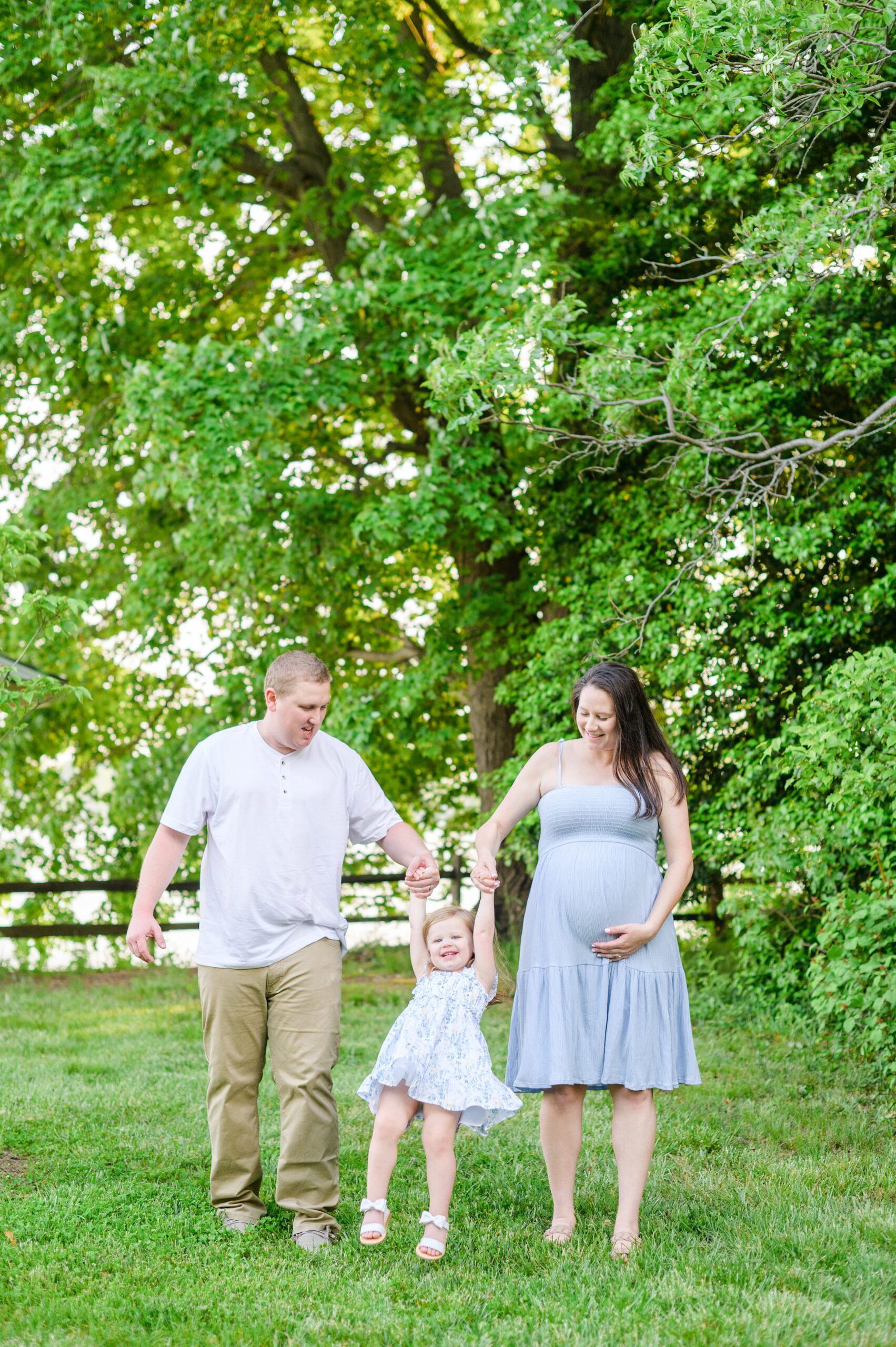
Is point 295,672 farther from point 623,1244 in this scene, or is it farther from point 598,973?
point 623,1244

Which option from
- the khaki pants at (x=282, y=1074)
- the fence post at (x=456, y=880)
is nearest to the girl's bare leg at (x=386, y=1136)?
the khaki pants at (x=282, y=1074)

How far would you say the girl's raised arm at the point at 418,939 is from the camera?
4438mm

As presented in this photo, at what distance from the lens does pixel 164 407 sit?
10.2m

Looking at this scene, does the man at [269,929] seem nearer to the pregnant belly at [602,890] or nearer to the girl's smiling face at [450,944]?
the girl's smiling face at [450,944]

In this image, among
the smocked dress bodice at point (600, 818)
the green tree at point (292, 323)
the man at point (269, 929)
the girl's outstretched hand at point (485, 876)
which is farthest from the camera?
the green tree at point (292, 323)

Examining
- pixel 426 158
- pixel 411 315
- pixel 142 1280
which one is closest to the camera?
pixel 142 1280

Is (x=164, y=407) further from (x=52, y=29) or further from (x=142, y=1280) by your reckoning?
(x=142, y=1280)

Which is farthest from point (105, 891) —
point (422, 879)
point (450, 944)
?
point (450, 944)

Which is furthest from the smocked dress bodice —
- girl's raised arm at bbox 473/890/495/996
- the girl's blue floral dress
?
the girl's blue floral dress

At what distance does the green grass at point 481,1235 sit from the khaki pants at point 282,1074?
0.16 metres

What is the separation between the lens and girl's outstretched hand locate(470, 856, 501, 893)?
4254mm

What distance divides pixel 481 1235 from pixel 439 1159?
0.56 m

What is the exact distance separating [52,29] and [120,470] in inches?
167

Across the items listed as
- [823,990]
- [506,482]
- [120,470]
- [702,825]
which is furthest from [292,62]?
[823,990]
